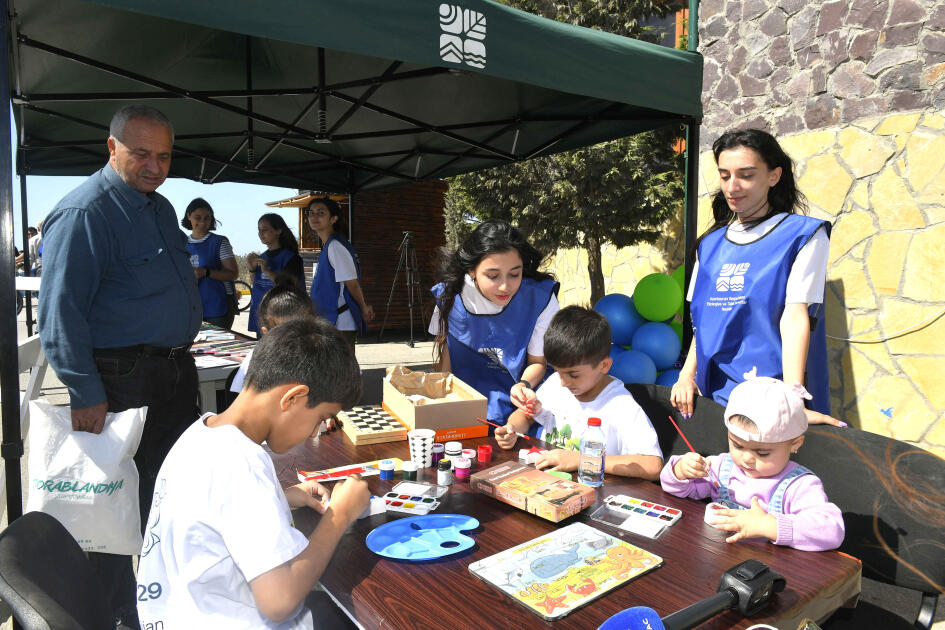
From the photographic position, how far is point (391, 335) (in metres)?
11.9

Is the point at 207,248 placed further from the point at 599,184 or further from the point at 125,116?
the point at 599,184

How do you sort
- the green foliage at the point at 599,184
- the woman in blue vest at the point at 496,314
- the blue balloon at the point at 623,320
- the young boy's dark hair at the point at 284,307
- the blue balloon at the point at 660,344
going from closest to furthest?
the woman in blue vest at the point at 496,314, the young boy's dark hair at the point at 284,307, the blue balloon at the point at 660,344, the blue balloon at the point at 623,320, the green foliage at the point at 599,184

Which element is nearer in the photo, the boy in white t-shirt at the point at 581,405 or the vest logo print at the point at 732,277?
the boy in white t-shirt at the point at 581,405

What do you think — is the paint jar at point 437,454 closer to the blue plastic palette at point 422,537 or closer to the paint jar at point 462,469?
the paint jar at point 462,469

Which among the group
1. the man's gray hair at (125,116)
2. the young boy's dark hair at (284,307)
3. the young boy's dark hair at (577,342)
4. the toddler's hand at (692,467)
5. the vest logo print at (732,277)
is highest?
the man's gray hair at (125,116)

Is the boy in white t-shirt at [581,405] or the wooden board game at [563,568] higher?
the boy in white t-shirt at [581,405]

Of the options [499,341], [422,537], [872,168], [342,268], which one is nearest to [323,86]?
[342,268]

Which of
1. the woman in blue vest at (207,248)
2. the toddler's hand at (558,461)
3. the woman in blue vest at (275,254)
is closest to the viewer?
the toddler's hand at (558,461)

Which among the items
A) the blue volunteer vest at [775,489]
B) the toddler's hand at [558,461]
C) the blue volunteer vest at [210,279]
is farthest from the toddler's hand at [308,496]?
the blue volunteer vest at [210,279]

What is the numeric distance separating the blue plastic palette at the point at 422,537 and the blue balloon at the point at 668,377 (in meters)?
3.05

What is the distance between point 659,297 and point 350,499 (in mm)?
3672

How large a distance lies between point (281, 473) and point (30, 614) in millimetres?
971

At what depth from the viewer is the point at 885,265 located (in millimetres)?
4379

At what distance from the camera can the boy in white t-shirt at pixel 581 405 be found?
1.97 m
